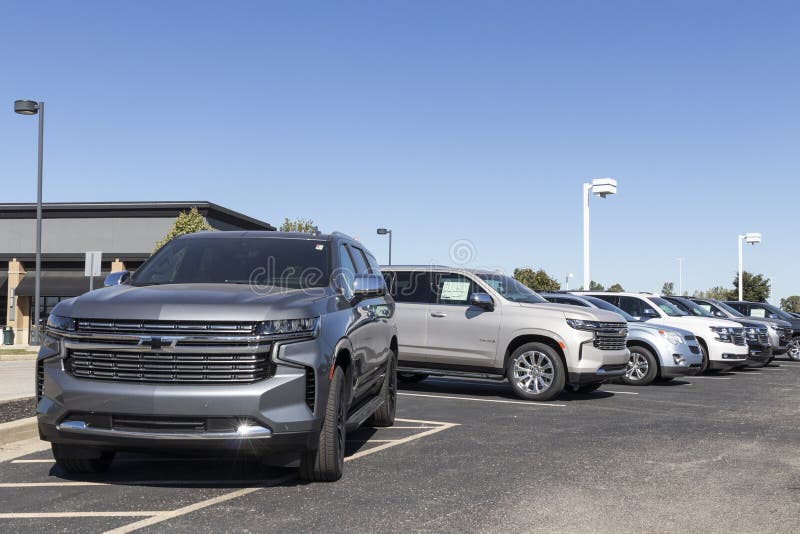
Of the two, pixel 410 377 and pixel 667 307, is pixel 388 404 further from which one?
pixel 667 307

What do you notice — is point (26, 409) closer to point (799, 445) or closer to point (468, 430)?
point (468, 430)

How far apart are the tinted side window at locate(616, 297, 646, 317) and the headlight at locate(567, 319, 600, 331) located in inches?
237

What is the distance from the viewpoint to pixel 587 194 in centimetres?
2827

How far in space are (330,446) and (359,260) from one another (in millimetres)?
2916

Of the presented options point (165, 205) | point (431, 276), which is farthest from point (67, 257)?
point (431, 276)

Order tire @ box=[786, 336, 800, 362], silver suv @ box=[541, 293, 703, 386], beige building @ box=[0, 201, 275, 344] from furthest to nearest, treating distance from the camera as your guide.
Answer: beige building @ box=[0, 201, 275, 344], tire @ box=[786, 336, 800, 362], silver suv @ box=[541, 293, 703, 386]

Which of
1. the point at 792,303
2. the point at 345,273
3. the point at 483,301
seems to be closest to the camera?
the point at 345,273

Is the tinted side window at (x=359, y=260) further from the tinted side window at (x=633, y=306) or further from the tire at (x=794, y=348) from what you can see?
the tire at (x=794, y=348)

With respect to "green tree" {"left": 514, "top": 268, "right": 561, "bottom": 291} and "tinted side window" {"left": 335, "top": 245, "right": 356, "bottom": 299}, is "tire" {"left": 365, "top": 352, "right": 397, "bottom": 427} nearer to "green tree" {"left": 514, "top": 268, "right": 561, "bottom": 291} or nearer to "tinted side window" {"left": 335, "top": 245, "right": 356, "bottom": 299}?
"tinted side window" {"left": 335, "top": 245, "right": 356, "bottom": 299}

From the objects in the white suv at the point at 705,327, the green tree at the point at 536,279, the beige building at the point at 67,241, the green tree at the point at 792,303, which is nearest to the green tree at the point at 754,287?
the green tree at the point at 536,279

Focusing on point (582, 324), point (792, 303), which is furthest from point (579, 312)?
point (792, 303)

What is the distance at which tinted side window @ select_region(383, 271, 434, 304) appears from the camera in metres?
13.1

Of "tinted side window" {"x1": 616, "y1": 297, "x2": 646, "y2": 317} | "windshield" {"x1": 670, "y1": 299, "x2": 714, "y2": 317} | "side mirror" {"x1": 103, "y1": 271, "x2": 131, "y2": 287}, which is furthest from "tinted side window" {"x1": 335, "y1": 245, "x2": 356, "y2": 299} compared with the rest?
"windshield" {"x1": 670, "y1": 299, "x2": 714, "y2": 317}

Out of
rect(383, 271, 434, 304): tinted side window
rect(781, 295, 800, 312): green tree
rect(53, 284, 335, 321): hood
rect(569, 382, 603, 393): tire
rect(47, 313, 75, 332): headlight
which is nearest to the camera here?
rect(53, 284, 335, 321): hood
